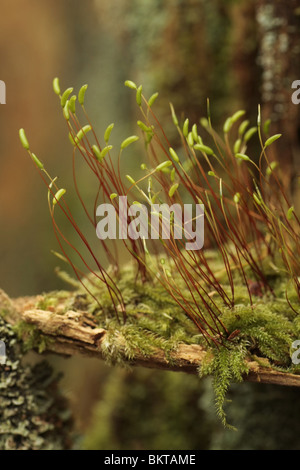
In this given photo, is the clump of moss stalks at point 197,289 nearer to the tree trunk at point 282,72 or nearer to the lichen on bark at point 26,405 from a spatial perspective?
the lichen on bark at point 26,405

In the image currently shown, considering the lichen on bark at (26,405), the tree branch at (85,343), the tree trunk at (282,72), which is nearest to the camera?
the tree branch at (85,343)

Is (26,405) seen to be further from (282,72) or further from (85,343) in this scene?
(282,72)

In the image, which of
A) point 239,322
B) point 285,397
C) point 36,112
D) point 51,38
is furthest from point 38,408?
point 51,38

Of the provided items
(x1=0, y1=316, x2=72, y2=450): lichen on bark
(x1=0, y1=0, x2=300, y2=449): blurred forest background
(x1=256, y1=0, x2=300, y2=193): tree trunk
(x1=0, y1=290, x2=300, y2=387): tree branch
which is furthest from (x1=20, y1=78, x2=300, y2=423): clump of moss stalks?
(x1=256, y1=0, x2=300, y2=193): tree trunk

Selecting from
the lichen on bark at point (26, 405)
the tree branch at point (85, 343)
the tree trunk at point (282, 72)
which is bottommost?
the lichen on bark at point (26, 405)

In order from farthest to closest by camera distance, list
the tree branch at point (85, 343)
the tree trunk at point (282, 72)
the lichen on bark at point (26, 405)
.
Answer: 1. the tree trunk at point (282, 72)
2. the lichen on bark at point (26, 405)
3. the tree branch at point (85, 343)

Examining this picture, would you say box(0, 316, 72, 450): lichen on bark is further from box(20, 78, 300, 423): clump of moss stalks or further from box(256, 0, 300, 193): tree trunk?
box(256, 0, 300, 193): tree trunk

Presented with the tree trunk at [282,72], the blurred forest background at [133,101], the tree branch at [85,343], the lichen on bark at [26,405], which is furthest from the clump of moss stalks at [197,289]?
the tree trunk at [282,72]
